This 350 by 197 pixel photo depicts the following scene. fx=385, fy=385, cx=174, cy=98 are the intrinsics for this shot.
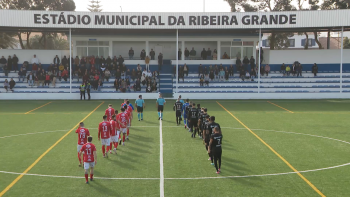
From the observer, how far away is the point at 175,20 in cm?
3541

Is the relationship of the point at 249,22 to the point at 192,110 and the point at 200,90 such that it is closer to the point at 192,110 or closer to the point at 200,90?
the point at 200,90

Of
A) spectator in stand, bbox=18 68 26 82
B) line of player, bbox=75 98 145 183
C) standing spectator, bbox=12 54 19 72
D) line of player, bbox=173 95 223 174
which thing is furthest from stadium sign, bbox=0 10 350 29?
line of player, bbox=75 98 145 183

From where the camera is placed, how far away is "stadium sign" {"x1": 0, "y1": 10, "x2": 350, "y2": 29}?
34.4m

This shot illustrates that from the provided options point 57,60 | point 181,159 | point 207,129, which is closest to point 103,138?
point 181,159

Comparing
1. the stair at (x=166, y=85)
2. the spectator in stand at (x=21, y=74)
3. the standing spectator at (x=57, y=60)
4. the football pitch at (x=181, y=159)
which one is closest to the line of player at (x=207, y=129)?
the football pitch at (x=181, y=159)

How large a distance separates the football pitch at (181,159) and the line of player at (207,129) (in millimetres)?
441

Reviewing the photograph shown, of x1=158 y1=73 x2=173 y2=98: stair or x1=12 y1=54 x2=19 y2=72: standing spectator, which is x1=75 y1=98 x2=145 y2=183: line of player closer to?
x1=158 y1=73 x2=173 y2=98: stair

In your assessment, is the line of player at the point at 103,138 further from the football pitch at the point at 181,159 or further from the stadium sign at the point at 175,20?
the stadium sign at the point at 175,20

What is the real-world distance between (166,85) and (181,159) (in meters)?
24.7

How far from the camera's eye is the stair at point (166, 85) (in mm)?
36747

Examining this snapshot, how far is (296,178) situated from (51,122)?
15416 millimetres

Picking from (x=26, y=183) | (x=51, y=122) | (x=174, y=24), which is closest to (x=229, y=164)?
(x=26, y=183)

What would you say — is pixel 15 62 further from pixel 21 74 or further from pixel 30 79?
pixel 30 79

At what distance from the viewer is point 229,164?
44.4 ft
